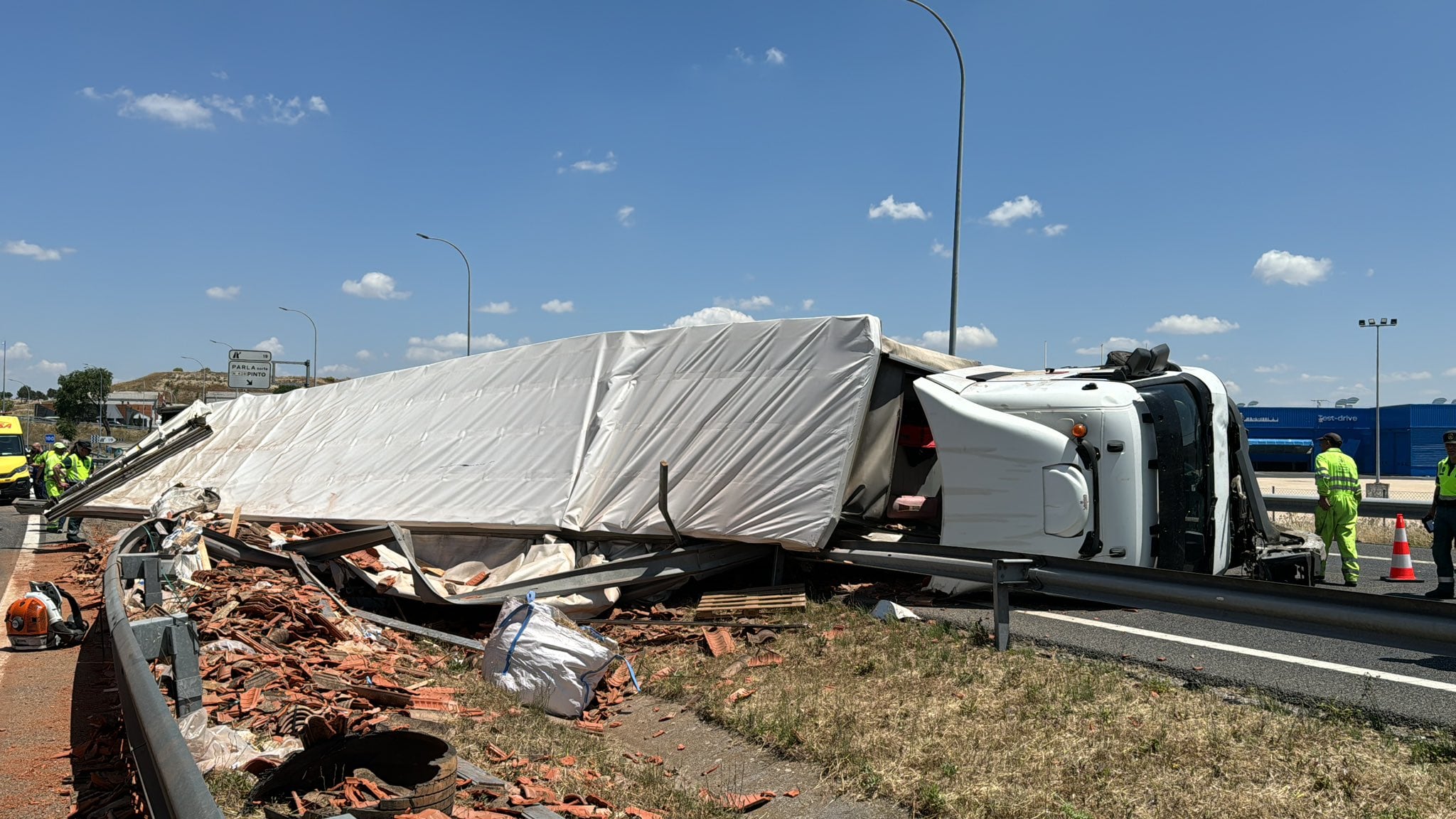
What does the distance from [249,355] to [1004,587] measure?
130 ft

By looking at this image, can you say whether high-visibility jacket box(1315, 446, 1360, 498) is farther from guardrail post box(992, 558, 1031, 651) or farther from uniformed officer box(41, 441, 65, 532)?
uniformed officer box(41, 441, 65, 532)

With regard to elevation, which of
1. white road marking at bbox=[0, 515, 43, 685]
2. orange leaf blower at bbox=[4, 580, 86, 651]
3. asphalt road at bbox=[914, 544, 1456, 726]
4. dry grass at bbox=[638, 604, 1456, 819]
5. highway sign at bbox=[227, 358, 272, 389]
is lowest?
white road marking at bbox=[0, 515, 43, 685]

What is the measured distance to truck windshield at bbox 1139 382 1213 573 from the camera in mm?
7227

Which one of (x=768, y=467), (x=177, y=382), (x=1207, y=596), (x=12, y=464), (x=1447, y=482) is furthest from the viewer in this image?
(x=177, y=382)

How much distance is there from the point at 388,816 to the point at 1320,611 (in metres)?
4.39

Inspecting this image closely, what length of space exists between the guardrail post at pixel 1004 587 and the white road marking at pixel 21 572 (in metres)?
6.92

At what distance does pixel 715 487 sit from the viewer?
354 inches

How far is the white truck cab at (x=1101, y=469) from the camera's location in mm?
7125

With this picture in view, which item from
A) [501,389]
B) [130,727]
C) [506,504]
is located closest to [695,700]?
[130,727]

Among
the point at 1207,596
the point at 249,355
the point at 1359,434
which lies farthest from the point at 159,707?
the point at 1359,434

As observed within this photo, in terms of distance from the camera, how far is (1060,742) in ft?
15.0

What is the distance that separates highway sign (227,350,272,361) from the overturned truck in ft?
99.6

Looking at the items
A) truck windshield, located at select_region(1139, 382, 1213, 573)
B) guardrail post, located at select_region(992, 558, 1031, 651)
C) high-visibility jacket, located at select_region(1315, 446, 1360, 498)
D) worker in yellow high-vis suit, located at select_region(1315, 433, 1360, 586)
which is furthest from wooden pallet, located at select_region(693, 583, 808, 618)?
high-visibility jacket, located at select_region(1315, 446, 1360, 498)

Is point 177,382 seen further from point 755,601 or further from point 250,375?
point 755,601
